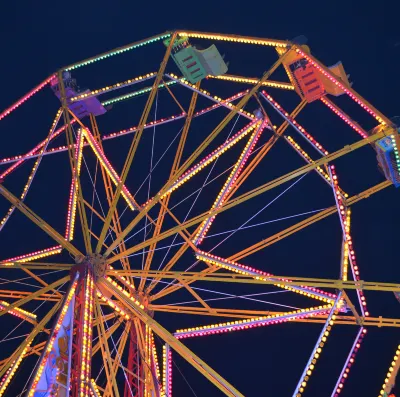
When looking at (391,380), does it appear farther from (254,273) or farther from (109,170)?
(109,170)

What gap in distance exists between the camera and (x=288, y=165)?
712 inches

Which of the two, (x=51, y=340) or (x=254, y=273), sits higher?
(x=254, y=273)

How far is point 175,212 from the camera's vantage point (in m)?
19.9

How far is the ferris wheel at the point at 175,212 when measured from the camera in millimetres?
10906

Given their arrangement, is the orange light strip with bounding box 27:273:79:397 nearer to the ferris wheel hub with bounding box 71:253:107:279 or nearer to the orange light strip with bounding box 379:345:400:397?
the ferris wheel hub with bounding box 71:253:107:279

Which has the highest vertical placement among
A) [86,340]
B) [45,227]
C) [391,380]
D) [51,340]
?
[45,227]

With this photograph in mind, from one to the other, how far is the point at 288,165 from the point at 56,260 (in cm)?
733

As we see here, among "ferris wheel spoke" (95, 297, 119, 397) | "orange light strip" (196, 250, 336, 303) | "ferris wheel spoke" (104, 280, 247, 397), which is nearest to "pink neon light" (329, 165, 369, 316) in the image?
"orange light strip" (196, 250, 336, 303)

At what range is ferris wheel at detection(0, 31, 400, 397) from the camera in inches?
429

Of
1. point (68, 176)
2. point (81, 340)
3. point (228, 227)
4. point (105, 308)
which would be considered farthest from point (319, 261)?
point (81, 340)

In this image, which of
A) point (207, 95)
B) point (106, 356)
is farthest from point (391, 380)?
Answer: point (207, 95)

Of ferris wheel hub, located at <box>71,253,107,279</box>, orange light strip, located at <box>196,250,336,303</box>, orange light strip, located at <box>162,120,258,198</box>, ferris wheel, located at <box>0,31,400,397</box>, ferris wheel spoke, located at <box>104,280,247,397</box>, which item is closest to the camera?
ferris wheel spoke, located at <box>104,280,247,397</box>

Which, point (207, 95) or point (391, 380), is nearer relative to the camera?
point (391, 380)

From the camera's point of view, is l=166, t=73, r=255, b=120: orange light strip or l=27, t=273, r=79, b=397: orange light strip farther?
l=166, t=73, r=255, b=120: orange light strip
